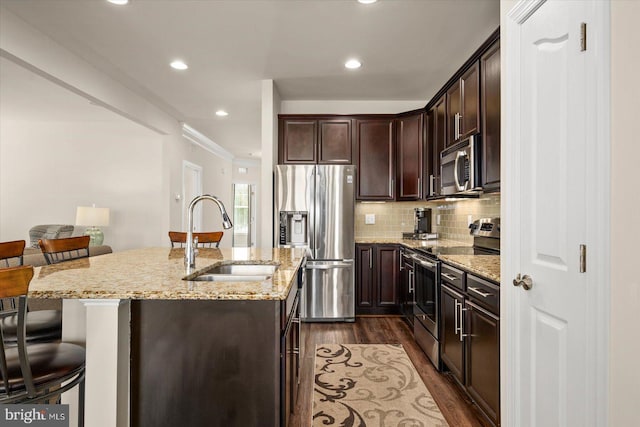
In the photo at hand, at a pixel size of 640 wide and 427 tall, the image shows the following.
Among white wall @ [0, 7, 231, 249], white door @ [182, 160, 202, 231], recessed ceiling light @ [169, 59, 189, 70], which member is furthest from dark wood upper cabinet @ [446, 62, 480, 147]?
white door @ [182, 160, 202, 231]

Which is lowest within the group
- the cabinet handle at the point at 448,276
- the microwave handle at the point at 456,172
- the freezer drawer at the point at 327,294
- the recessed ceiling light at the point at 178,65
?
the freezer drawer at the point at 327,294

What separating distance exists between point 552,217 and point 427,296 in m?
1.84

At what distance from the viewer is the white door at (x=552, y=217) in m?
1.23

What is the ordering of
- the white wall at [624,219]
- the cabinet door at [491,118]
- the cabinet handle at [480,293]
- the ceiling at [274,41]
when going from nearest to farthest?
the white wall at [624,219]
the cabinet handle at [480,293]
the cabinet door at [491,118]
the ceiling at [274,41]

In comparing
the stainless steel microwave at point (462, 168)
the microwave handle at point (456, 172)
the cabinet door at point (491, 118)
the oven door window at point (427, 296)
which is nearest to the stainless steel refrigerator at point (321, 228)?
the oven door window at point (427, 296)

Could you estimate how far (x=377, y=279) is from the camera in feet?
14.4

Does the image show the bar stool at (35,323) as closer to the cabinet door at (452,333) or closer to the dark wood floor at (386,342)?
the dark wood floor at (386,342)

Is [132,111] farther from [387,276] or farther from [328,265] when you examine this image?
[387,276]

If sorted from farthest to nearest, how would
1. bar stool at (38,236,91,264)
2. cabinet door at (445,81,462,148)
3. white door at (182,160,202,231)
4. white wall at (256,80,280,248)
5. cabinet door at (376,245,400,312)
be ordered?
white door at (182,160,202,231) < cabinet door at (376,245,400,312) < white wall at (256,80,280,248) < cabinet door at (445,81,462,148) < bar stool at (38,236,91,264)

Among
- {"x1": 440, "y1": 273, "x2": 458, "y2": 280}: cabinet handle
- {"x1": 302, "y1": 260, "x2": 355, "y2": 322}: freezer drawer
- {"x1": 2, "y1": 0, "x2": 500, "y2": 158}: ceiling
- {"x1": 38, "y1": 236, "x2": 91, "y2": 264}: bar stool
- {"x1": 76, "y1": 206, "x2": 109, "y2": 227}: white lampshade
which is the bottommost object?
{"x1": 302, "y1": 260, "x2": 355, "y2": 322}: freezer drawer

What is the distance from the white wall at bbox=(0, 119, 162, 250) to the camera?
616cm

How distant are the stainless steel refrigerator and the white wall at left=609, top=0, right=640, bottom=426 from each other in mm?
3155

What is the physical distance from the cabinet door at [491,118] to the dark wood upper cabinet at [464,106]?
0.11m

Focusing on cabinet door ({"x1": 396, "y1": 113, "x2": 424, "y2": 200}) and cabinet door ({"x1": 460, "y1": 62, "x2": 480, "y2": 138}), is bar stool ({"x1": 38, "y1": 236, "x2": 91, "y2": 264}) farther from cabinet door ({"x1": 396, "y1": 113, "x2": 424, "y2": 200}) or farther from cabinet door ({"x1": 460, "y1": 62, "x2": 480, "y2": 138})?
cabinet door ({"x1": 396, "y1": 113, "x2": 424, "y2": 200})
